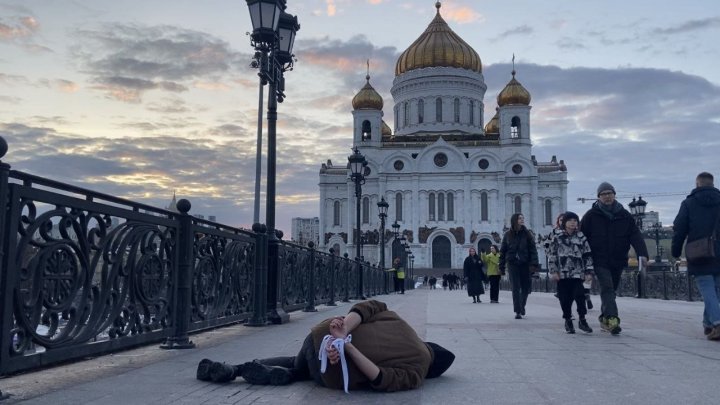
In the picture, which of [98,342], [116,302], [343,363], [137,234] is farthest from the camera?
[137,234]

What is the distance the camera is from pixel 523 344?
7383 millimetres

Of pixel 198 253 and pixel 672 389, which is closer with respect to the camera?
pixel 672 389

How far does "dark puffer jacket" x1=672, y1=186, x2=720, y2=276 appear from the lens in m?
7.99

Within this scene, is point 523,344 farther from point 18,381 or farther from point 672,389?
point 18,381

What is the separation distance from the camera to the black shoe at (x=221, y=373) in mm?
4652

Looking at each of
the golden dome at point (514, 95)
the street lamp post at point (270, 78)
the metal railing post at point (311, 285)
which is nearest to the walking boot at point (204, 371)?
the street lamp post at point (270, 78)

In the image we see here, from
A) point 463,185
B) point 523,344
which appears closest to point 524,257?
point 523,344

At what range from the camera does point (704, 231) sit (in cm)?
807

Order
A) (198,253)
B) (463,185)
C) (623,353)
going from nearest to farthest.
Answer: (623,353)
(198,253)
(463,185)

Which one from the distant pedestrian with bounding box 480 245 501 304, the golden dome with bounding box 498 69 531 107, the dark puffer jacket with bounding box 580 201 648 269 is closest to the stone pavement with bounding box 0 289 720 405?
the dark puffer jacket with bounding box 580 201 648 269

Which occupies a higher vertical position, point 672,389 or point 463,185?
point 463,185

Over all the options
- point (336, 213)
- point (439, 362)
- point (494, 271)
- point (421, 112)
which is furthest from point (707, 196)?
point (421, 112)

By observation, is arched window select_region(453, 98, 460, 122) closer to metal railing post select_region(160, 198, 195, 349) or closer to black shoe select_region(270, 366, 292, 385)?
metal railing post select_region(160, 198, 195, 349)

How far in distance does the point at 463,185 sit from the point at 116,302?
73.1 metres
